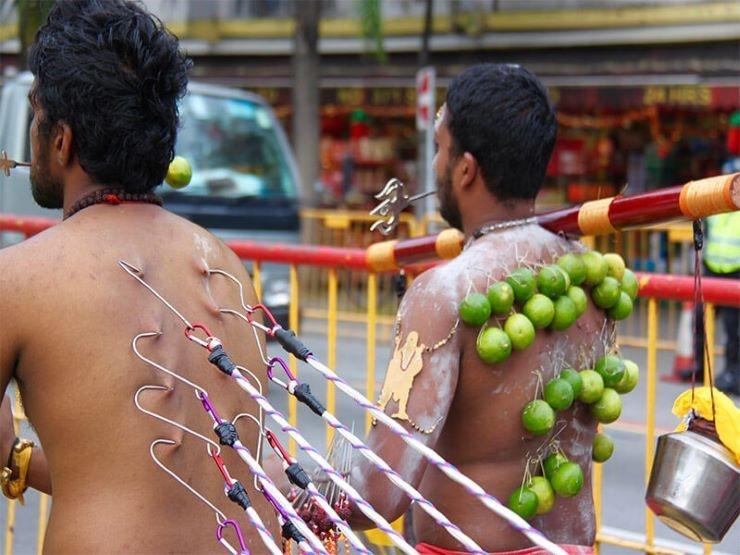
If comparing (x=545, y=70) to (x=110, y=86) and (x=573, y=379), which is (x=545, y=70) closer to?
(x=573, y=379)

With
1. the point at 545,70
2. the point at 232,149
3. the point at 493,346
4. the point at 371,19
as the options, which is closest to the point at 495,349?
the point at 493,346

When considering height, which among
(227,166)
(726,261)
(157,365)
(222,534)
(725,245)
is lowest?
(726,261)

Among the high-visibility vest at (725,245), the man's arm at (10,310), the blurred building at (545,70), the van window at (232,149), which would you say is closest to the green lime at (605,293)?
the man's arm at (10,310)

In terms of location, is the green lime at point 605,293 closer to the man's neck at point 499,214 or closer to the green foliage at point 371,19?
the man's neck at point 499,214

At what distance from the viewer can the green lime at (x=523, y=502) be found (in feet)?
8.21

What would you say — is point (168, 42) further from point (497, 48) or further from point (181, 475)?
point (497, 48)

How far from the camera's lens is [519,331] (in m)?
2.51

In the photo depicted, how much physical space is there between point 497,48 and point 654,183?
2943mm

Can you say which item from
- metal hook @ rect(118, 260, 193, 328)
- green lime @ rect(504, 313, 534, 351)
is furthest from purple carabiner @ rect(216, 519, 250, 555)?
green lime @ rect(504, 313, 534, 351)

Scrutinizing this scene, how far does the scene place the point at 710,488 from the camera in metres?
2.53

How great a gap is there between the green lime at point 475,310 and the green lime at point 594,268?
12.8 inches

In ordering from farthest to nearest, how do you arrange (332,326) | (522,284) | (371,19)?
(371,19) < (332,326) < (522,284)

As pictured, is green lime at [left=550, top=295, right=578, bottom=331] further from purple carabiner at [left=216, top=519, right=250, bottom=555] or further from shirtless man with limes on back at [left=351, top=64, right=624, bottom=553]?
purple carabiner at [left=216, top=519, right=250, bottom=555]

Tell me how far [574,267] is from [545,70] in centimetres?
1333
